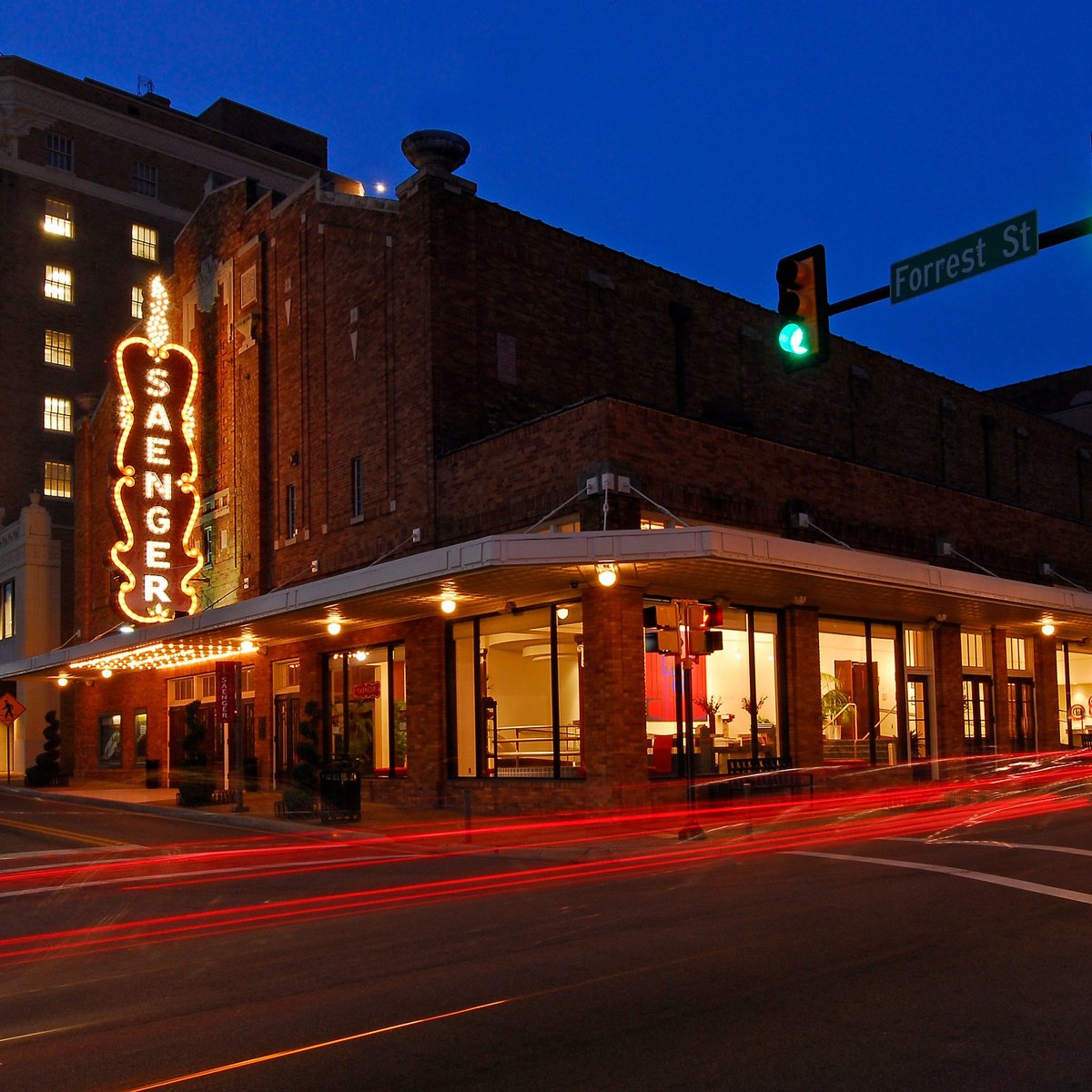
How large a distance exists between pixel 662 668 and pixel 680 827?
435 cm

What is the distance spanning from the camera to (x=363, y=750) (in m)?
28.7

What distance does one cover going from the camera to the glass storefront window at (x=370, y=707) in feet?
90.6

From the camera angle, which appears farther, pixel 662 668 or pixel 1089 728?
pixel 1089 728

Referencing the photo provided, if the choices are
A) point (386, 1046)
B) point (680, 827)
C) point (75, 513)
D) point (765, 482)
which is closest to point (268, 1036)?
point (386, 1046)

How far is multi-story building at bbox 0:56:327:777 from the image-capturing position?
56906 mm

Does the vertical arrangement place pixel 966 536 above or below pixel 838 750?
above

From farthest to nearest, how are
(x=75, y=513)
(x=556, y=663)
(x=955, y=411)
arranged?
(x=75, y=513) < (x=955, y=411) < (x=556, y=663)

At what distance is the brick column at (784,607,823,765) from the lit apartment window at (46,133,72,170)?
47.9 metres

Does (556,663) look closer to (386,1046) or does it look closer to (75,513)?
(386,1046)

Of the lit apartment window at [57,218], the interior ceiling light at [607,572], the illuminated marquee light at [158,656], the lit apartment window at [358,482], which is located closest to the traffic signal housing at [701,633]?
the interior ceiling light at [607,572]

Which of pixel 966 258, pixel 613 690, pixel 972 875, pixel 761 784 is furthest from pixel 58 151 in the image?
pixel 972 875

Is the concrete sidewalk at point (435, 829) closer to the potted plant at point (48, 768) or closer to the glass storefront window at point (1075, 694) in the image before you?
the potted plant at point (48, 768)

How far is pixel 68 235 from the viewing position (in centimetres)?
5938

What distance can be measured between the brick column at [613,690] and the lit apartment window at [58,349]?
145 feet
